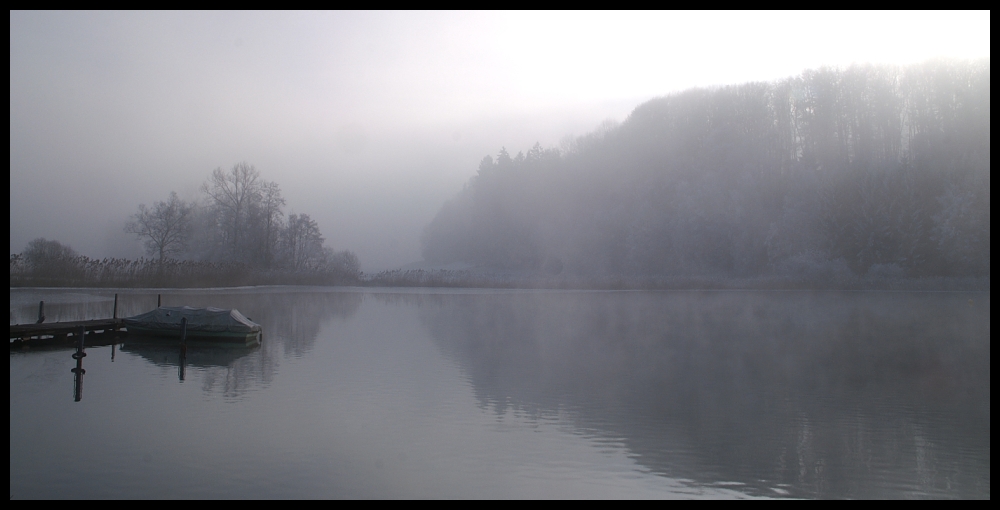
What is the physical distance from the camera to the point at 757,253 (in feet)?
170

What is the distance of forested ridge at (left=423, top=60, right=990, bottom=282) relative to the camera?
4559cm

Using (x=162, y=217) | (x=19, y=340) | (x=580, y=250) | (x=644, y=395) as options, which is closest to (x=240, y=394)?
(x=644, y=395)

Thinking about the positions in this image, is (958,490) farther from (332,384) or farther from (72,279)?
(72,279)

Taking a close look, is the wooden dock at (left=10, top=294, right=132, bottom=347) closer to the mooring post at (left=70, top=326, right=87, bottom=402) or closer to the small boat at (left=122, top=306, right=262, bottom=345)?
the small boat at (left=122, top=306, right=262, bottom=345)

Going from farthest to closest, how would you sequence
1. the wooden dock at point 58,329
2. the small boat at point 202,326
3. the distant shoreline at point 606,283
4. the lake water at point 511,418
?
the distant shoreline at point 606,283
the small boat at point 202,326
the wooden dock at point 58,329
the lake water at point 511,418

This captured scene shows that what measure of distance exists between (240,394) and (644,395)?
23.3ft

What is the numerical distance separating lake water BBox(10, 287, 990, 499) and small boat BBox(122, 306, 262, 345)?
536 mm

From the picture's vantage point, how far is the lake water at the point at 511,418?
682 cm

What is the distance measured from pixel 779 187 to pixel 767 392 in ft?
158

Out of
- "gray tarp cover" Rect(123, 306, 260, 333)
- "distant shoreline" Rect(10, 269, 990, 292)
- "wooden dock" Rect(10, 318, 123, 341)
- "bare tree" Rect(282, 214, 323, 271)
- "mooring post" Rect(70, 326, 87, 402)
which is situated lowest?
"mooring post" Rect(70, 326, 87, 402)

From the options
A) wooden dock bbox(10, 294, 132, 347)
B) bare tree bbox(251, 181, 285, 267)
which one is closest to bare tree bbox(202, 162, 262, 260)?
bare tree bbox(251, 181, 285, 267)

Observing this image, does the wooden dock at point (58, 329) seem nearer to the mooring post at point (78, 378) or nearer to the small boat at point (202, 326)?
the small boat at point (202, 326)

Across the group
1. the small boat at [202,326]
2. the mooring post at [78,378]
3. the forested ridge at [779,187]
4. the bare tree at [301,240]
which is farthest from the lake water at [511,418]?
the bare tree at [301,240]

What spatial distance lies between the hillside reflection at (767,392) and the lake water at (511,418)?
2.0 inches
